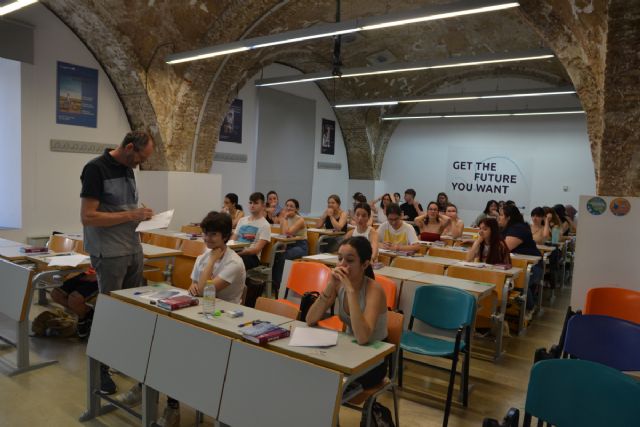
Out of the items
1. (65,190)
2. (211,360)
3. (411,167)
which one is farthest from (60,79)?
(411,167)

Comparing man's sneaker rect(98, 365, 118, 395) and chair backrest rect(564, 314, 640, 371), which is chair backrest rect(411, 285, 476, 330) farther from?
man's sneaker rect(98, 365, 118, 395)

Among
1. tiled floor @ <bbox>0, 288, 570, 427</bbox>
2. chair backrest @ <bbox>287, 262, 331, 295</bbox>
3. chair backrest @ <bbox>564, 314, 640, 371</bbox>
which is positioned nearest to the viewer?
chair backrest @ <bbox>564, 314, 640, 371</bbox>

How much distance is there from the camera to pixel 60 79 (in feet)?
23.3

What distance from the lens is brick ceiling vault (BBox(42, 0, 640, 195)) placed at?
427cm

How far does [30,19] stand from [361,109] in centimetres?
849

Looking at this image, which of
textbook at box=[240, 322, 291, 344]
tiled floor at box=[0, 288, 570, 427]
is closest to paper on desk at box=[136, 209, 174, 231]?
tiled floor at box=[0, 288, 570, 427]

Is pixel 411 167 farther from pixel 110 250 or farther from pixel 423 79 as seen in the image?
pixel 110 250

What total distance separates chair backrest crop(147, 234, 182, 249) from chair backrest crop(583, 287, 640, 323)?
4.60 meters

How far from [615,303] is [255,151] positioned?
839 cm

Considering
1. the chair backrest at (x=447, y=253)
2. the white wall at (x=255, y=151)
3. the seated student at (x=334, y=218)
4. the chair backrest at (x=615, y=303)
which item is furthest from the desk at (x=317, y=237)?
the chair backrest at (x=615, y=303)

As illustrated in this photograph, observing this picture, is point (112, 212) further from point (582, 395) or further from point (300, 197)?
point (300, 197)

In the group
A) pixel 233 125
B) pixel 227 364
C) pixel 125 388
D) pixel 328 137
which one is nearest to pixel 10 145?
pixel 233 125

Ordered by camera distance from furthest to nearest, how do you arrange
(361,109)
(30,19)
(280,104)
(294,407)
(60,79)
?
(361,109) → (280,104) → (60,79) → (30,19) → (294,407)

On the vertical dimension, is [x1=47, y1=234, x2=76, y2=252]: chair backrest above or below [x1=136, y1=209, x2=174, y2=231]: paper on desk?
below
